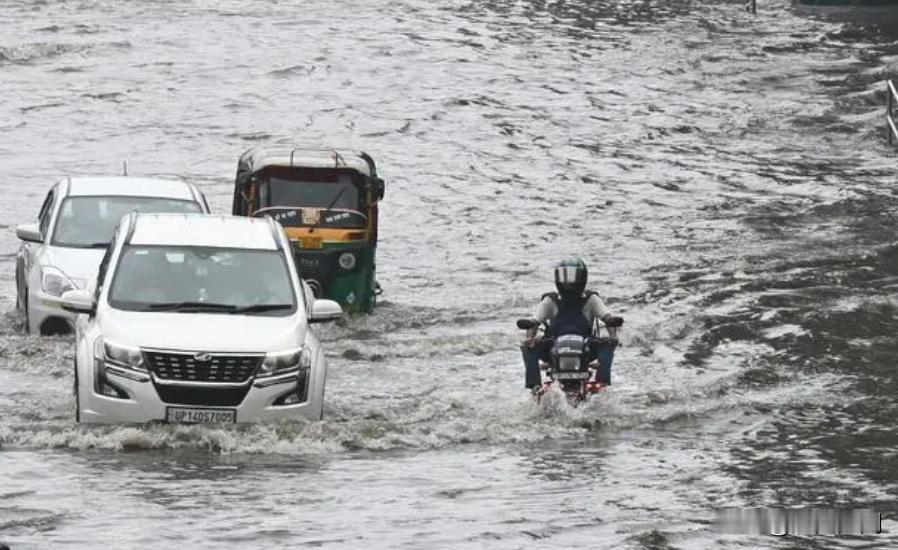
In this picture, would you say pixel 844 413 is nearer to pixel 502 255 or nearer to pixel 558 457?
pixel 558 457

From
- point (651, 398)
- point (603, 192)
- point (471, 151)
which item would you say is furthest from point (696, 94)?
point (651, 398)

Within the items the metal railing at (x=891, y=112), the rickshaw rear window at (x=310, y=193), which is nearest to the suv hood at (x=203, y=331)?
the rickshaw rear window at (x=310, y=193)

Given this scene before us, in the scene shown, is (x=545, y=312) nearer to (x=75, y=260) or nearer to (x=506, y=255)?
(x=75, y=260)

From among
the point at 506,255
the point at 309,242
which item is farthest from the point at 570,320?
the point at 506,255

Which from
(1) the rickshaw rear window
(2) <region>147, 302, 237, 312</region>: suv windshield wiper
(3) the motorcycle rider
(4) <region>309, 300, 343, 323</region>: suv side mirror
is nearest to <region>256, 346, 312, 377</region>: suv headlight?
(4) <region>309, 300, 343, 323</region>: suv side mirror

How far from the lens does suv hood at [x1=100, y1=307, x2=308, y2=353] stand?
53.8ft

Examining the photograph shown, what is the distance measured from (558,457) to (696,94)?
34.1m

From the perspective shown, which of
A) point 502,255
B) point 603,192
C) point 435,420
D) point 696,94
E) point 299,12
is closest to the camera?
point 435,420

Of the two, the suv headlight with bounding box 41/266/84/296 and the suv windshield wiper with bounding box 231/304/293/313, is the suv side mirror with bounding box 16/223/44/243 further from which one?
the suv windshield wiper with bounding box 231/304/293/313

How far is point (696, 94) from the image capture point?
50031 mm

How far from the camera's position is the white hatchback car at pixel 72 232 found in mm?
21984

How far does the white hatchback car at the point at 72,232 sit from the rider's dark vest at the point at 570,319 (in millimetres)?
5788

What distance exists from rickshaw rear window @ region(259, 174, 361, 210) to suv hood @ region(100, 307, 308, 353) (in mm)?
7881

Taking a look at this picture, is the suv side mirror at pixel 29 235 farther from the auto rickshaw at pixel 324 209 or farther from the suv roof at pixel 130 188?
the auto rickshaw at pixel 324 209
